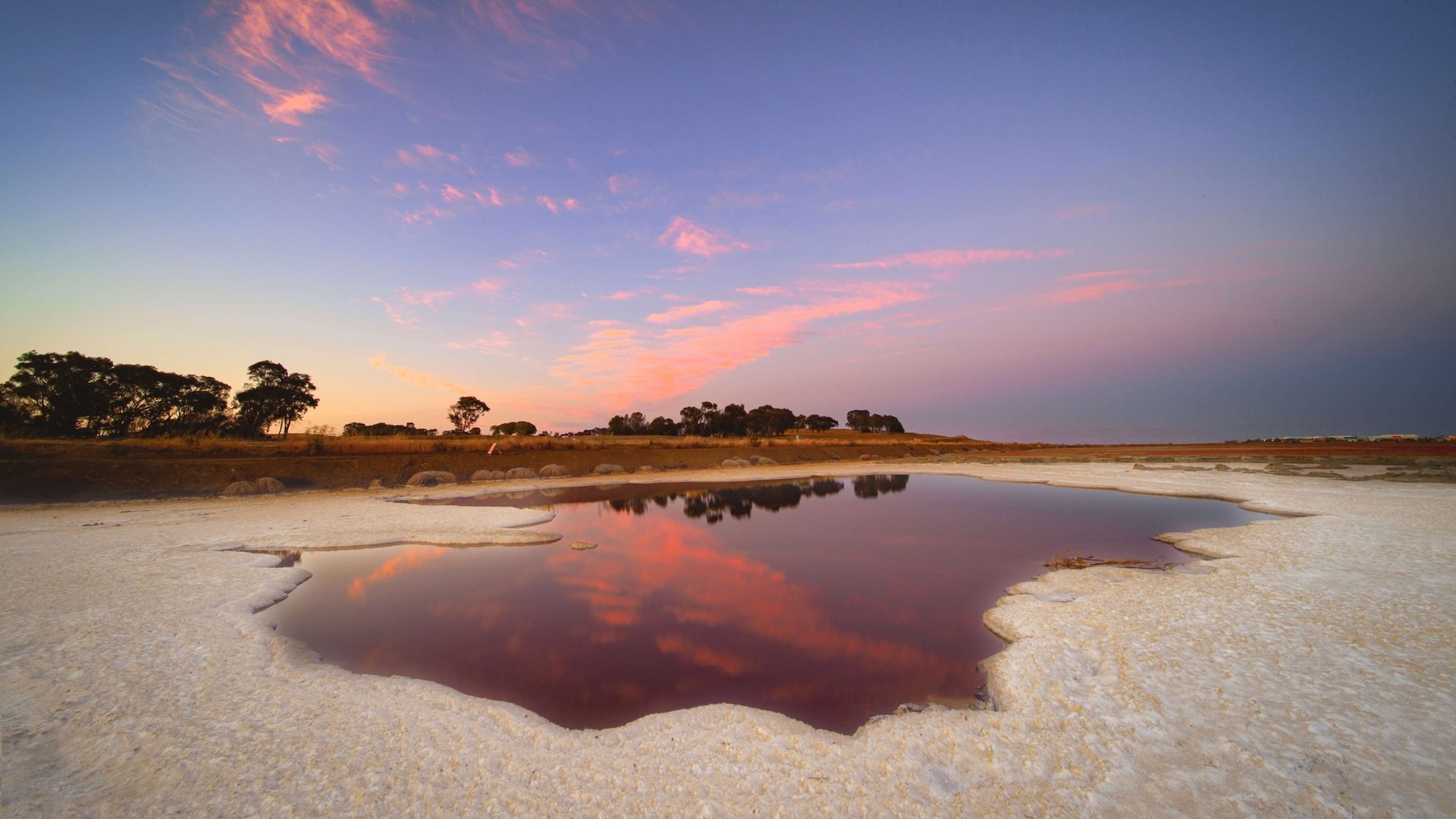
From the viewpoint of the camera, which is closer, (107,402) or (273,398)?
(107,402)

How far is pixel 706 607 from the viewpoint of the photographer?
407 inches

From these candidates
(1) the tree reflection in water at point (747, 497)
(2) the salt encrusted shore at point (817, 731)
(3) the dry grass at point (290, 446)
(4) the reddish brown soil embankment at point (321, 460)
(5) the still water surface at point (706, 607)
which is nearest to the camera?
(2) the salt encrusted shore at point (817, 731)

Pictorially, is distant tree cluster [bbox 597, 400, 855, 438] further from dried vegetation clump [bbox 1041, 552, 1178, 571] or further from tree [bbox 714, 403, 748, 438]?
dried vegetation clump [bbox 1041, 552, 1178, 571]

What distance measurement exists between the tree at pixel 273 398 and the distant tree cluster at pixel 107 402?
1.60m

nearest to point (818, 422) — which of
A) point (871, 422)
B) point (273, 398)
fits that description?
point (871, 422)

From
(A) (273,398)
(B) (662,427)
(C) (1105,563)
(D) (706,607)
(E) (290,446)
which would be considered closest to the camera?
(D) (706,607)

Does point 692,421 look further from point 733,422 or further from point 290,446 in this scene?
point 290,446

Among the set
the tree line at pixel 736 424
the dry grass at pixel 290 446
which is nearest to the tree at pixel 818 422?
the tree line at pixel 736 424

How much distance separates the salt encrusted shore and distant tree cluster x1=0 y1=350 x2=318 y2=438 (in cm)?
3924

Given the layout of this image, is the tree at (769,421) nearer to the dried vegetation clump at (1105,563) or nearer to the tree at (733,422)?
the tree at (733,422)

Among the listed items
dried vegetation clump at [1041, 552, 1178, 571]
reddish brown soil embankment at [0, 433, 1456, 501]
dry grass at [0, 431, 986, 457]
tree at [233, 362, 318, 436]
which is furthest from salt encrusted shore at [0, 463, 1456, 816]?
tree at [233, 362, 318, 436]

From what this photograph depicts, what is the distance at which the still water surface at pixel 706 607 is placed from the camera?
6910 millimetres

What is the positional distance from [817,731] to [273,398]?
77.7m

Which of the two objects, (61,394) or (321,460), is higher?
(61,394)
